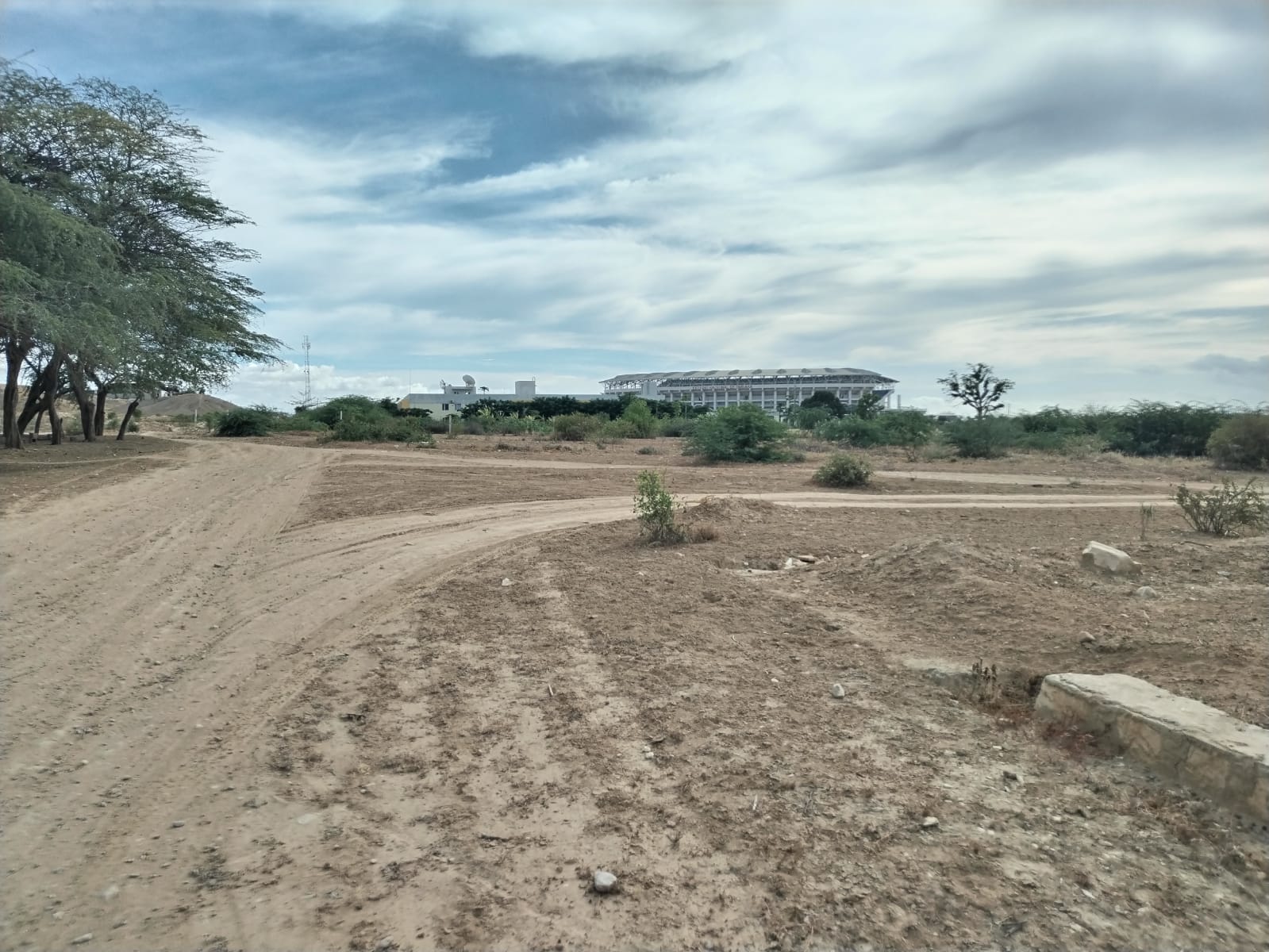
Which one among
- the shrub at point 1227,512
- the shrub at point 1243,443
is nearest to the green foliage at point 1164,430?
the shrub at point 1243,443

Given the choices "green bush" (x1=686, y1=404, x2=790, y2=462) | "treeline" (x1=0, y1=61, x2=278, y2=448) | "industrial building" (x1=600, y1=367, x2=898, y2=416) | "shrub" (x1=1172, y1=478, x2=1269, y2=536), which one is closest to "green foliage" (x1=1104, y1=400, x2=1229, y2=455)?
"green bush" (x1=686, y1=404, x2=790, y2=462)

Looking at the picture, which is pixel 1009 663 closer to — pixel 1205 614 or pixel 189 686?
pixel 1205 614

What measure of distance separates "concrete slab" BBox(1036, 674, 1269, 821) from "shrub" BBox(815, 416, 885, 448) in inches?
1514

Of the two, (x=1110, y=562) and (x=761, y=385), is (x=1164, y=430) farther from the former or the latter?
(x=761, y=385)

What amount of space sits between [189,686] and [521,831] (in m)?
2.98

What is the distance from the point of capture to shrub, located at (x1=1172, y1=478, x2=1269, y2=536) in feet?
36.6

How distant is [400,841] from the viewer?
11.7ft

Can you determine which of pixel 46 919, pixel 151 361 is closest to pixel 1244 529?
pixel 46 919

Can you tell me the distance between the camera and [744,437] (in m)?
30.6

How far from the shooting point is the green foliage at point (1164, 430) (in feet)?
130

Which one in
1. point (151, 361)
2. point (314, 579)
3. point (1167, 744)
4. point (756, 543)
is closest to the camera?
point (1167, 744)

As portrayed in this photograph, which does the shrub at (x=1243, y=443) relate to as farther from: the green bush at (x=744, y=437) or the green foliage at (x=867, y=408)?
the green foliage at (x=867, y=408)

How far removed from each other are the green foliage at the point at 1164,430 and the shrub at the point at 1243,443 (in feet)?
21.9

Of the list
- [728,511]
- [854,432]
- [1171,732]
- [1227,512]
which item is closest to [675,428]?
[854,432]
